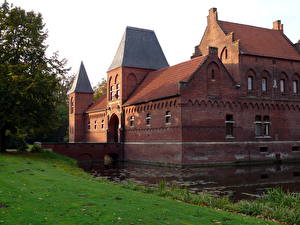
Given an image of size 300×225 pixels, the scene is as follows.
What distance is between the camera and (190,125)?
1181 inches

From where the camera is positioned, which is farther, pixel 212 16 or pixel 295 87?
pixel 212 16

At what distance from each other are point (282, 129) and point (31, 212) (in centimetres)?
3242

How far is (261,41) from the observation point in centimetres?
3881

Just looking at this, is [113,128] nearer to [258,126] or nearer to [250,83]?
[250,83]

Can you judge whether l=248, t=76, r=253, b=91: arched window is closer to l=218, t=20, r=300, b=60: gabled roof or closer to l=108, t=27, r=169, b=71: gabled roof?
l=218, t=20, r=300, b=60: gabled roof

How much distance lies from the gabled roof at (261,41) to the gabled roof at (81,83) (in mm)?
24144

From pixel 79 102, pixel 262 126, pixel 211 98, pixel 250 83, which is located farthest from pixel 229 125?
pixel 79 102

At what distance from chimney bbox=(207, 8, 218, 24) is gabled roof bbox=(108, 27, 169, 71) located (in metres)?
7.95

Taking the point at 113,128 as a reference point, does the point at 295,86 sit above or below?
above

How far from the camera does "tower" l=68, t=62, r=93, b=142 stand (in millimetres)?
54062

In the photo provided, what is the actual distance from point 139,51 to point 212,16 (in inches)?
380

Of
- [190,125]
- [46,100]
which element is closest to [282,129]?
[190,125]

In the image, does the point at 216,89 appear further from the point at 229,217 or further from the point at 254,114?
the point at 229,217

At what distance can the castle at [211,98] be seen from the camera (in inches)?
1203
